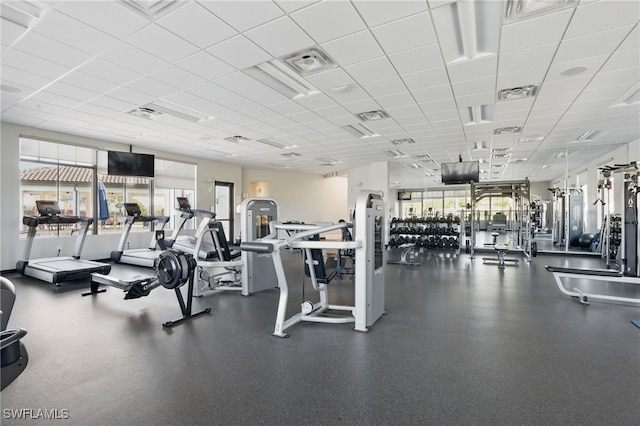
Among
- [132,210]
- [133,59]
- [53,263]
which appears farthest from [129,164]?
[133,59]

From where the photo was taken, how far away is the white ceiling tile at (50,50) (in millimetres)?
3156

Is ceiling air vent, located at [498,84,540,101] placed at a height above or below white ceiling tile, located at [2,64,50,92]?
above

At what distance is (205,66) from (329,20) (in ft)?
5.68

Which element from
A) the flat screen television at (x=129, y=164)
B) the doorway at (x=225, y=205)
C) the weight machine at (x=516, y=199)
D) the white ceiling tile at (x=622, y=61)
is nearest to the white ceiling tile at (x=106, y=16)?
the white ceiling tile at (x=622, y=61)

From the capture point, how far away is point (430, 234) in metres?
9.26

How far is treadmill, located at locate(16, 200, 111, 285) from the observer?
5.04m

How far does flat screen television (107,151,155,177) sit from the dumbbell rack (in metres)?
7.01

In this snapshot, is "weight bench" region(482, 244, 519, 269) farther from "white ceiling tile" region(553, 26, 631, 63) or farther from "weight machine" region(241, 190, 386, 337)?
"weight machine" region(241, 190, 386, 337)

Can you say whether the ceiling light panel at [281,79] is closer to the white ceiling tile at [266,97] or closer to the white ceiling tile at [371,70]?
the white ceiling tile at [266,97]

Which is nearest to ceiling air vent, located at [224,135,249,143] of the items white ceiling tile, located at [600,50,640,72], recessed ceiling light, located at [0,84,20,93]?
recessed ceiling light, located at [0,84,20,93]

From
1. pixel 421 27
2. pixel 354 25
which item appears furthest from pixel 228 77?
pixel 421 27

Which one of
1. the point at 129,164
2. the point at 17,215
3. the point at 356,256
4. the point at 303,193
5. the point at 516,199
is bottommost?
the point at 356,256

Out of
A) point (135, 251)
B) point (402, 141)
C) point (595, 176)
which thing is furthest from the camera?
point (595, 176)

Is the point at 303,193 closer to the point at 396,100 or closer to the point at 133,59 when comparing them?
the point at 396,100
